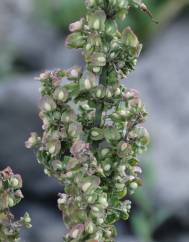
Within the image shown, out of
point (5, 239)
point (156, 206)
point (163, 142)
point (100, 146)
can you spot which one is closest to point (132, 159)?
point (100, 146)

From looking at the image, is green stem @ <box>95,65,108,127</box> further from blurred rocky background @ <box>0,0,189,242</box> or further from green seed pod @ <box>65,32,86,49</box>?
blurred rocky background @ <box>0,0,189,242</box>

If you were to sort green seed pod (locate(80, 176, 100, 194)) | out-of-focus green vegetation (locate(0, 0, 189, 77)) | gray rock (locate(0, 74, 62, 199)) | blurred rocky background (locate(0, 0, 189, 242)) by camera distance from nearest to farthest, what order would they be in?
green seed pod (locate(80, 176, 100, 194)) < blurred rocky background (locate(0, 0, 189, 242)) < gray rock (locate(0, 74, 62, 199)) < out-of-focus green vegetation (locate(0, 0, 189, 77))

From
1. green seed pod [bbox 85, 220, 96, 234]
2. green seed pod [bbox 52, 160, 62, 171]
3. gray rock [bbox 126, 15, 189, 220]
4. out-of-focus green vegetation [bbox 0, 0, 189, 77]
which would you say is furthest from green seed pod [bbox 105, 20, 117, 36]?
out-of-focus green vegetation [bbox 0, 0, 189, 77]

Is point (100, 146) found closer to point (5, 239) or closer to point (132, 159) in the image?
point (132, 159)

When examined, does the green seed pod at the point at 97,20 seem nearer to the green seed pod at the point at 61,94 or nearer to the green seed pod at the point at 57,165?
the green seed pod at the point at 61,94

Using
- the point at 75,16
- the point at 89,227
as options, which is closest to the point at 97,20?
the point at 89,227

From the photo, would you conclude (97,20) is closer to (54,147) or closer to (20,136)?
(54,147)

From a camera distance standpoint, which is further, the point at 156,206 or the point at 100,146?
the point at 156,206
